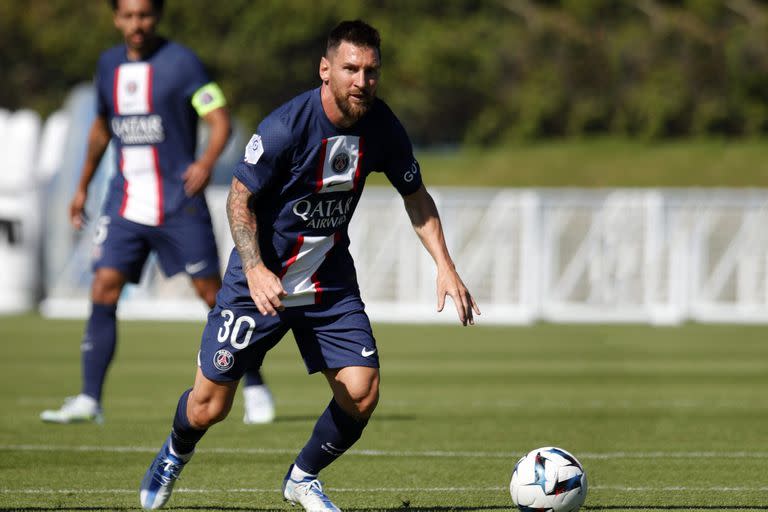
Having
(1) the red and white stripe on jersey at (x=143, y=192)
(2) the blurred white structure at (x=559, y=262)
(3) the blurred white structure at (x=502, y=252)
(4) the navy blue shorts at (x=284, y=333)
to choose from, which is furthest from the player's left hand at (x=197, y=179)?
(3) the blurred white structure at (x=502, y=252)

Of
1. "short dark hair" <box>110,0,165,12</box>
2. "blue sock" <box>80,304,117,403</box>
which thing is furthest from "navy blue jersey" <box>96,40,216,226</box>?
"blue sock" <box>80,304,117,403</box>

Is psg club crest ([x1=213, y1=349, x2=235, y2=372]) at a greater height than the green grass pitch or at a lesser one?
greater

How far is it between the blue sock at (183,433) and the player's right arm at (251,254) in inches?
24.5

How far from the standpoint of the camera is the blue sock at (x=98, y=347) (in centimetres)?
914

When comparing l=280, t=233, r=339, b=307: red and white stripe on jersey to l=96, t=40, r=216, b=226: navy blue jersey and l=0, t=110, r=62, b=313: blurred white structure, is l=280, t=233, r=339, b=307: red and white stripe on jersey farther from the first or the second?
l=0, t=110, r=62, b=313: blurred white structure

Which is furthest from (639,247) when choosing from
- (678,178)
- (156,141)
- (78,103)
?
(678,178)

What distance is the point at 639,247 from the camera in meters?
21.1

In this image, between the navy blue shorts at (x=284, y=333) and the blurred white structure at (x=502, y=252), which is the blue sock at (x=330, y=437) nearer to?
the navy blue shorts at (x=284, y=333)

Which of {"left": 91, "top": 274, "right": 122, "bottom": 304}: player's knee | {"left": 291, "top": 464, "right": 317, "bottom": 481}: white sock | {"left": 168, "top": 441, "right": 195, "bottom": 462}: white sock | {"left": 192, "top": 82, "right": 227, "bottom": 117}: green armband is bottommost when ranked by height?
{"left": 291, "top": 464, "right": 317, "bottom": 481}: white sock

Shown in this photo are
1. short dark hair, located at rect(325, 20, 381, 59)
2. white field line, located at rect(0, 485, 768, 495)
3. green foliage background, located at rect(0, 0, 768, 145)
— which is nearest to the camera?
short dark hair, located at rect(325, 20, 381, 59)

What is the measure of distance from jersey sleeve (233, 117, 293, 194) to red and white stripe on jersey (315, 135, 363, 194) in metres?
0.17

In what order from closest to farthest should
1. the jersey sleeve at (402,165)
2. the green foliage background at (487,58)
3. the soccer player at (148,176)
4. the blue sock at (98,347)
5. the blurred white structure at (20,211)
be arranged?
the jersey sleeve at (402,165) < the soccer player at (148,176) < the blue sock at (98,347) < the blurred white structure at (20,211) < the green foliage background at (487,58)

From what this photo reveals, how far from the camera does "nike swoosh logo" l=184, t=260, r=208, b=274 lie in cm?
899

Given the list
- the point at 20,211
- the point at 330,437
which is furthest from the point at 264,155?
the point at 20,211
